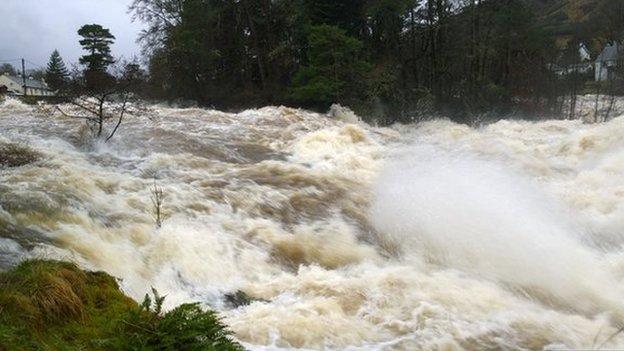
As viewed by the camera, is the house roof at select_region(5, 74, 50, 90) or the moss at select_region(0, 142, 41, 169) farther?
the house roof at select_region(5, 74, 50, 90)

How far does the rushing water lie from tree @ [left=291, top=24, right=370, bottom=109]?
548 inches

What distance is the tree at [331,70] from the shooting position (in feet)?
92.0

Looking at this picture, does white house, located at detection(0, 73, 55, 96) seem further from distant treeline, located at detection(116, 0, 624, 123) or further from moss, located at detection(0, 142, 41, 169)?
moss, located at detection(0, 142, 41, 169)

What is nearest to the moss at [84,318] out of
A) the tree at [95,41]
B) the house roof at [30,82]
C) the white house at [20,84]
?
the tree at [95,41]

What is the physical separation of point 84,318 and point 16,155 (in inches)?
313

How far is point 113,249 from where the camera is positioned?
711 centimetres

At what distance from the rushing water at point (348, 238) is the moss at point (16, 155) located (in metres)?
0.29

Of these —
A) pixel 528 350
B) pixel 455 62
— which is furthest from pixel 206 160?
pixel 455 62

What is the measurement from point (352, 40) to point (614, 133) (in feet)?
50.7

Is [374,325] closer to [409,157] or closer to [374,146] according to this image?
[409,157]

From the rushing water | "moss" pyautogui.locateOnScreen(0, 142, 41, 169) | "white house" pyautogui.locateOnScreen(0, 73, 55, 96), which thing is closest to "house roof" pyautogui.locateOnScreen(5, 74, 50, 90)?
"white house" pyautogui.locateOnScreen(0, 73, 55, 96)

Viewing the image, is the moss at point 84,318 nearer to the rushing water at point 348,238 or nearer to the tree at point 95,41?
the rushing water at point 348,238

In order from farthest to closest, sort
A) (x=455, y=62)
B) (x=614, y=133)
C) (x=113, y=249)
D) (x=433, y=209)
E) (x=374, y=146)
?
(x=455, y=62), (x=374, y=146), (x=614, y=133), (x=433, y=209), (x=113, y=249)

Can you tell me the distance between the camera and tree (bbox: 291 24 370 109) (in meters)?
28.0
